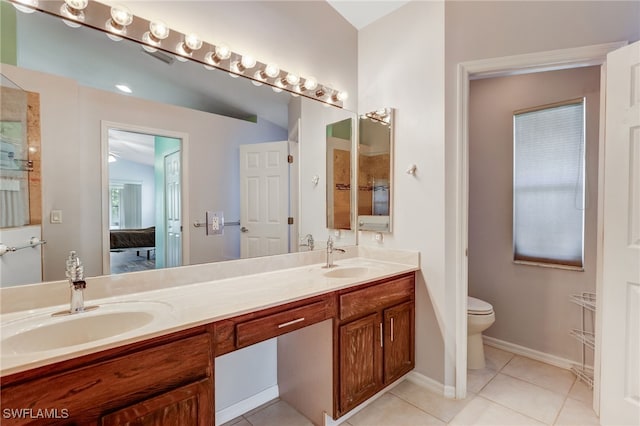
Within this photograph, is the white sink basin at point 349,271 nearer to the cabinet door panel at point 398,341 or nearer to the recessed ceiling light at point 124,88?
the cabinet door panel at point 398,341

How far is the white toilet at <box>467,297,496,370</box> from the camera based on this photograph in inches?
87.7

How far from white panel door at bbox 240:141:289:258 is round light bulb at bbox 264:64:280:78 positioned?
429 millimetres

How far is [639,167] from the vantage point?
152cm

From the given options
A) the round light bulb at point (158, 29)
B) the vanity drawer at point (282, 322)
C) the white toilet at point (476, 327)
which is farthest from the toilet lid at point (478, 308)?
the round light bulb at point (158, 29)

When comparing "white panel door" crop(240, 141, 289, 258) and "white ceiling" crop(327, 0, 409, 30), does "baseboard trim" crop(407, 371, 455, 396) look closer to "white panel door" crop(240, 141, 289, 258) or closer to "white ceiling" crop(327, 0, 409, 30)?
"white panel door" crop(240, 141, 289, 258)

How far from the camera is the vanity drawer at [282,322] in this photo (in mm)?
1268

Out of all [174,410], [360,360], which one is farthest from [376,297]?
[174,410]

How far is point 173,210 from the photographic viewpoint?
5.39 feet

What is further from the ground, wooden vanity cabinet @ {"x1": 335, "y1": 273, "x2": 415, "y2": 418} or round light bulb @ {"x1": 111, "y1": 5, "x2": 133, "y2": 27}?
round light bulb @ {"x1": 111, "y1": 5, "x2": 133, "y2": 27}

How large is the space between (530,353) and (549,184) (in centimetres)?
140

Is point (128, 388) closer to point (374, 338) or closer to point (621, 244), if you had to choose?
point (374, 338)

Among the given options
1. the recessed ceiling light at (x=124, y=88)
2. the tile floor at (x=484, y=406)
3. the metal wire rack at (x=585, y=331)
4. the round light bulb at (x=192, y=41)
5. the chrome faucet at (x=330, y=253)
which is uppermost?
the round light bulb at (x=192, y=41)

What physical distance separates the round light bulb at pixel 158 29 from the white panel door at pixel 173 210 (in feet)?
1.85

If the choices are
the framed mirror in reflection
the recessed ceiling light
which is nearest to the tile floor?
the framed mirror in reflection
